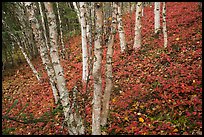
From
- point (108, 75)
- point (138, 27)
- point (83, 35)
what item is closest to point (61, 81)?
point (108, 75)

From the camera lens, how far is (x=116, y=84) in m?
9.53

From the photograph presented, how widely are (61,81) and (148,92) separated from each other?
154 inches

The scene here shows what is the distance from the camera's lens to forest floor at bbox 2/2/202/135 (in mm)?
6312

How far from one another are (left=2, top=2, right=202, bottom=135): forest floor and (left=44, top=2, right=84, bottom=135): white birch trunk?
653 millimetres

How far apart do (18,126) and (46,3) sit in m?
7.11

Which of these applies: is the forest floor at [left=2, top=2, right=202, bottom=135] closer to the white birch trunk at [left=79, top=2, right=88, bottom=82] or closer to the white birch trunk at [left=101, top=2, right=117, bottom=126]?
the white birch trunk at [left=101, top=2, right=117, bottom=126]

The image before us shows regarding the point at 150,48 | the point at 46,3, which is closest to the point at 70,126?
the point at 46,3

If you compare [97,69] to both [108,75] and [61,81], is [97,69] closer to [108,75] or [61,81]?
[108,75]

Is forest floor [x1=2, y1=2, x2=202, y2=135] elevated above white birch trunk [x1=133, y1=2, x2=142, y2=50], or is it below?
below

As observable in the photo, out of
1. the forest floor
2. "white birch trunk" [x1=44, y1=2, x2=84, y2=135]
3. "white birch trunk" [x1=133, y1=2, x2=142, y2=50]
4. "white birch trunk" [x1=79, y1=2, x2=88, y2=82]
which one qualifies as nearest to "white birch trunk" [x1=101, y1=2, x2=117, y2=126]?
the forest floor

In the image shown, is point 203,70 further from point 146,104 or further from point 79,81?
point 79,81

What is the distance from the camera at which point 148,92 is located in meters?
7.96

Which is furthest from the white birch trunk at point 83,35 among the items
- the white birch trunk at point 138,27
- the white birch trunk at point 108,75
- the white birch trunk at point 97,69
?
the white birch trunk at point 97,69

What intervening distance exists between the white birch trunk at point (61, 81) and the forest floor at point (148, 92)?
653mm
